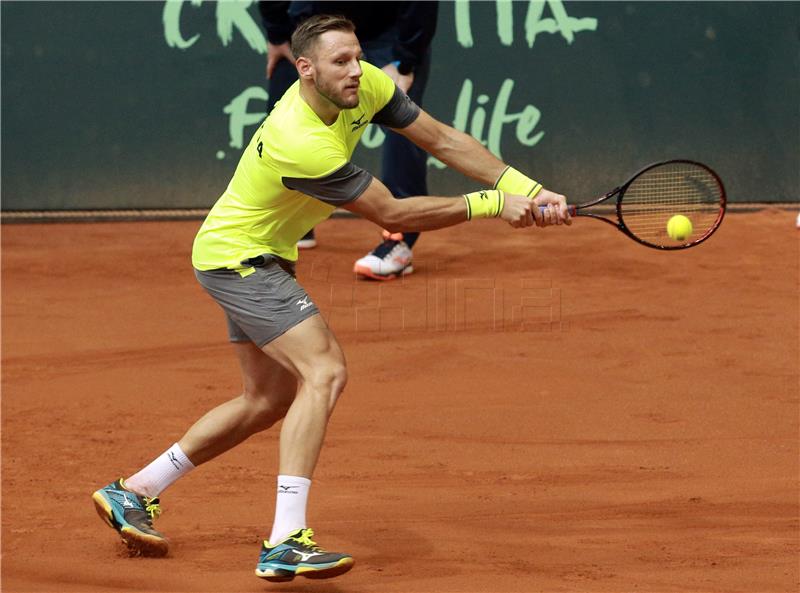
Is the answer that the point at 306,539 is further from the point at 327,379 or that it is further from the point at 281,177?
the point at 281,177

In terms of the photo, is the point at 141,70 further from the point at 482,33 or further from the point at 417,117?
Result: the point at 417,117

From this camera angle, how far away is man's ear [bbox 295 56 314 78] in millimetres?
3885

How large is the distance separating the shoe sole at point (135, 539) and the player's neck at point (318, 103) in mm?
1354

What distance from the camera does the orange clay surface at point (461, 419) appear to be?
3955mm

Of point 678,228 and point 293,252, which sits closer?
point 293,252

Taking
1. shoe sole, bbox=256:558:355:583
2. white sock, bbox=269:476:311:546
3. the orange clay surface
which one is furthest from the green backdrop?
shoe sole, bbox=256:558:355:583

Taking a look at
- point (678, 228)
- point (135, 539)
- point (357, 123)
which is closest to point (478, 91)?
point (678, 228)

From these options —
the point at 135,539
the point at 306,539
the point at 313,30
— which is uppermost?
the point at 313,30

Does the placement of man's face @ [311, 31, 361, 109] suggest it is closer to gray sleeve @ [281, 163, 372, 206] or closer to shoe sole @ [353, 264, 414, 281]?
gray sleeve @ [281, 163, 372, 206]

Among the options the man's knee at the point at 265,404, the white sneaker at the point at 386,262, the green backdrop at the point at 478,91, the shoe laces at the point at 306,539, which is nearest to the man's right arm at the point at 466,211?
the man's knee at the point at 265,404

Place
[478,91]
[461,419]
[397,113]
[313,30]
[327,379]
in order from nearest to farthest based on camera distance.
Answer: [327,379] < [313,30] < [397,113] < [461,419] < [478,91]

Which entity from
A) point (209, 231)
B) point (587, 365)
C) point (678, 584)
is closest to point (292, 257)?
point (209, 231)

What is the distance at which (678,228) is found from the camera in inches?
193

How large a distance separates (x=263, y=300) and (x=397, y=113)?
83 cm
